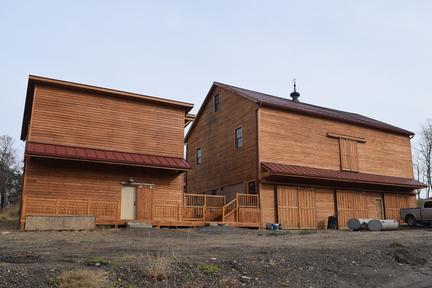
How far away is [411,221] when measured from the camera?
101 feet

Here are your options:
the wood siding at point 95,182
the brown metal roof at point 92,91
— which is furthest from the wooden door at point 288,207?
the brown metal roof at point 92,91

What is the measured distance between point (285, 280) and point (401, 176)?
2695 centimetres

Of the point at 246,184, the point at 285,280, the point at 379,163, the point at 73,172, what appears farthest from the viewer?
the point at 379,163

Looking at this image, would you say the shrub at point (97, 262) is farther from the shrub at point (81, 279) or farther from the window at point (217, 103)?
the window at point (217, 103)

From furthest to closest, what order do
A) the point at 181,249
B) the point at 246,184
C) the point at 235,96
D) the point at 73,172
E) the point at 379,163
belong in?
the point at 379,163 → the point at 235,96 → the point at 246,184 → the point at 73,172 → the point at 181,249

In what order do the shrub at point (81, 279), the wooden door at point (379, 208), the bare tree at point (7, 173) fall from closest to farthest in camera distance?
the shrub at point (81, 279)
the wooden door at point (379, 208)
the bare tree at point (7, 173)

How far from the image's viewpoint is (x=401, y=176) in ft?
111

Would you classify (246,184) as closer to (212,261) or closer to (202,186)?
(202,186)

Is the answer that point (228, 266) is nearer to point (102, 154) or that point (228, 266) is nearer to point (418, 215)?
point (102, 154)

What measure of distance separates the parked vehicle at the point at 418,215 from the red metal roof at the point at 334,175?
6.09ft

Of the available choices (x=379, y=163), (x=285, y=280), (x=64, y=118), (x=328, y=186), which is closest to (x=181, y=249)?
(x=285, y=280)

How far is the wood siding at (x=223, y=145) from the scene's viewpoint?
2717cm

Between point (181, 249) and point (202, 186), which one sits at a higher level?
point (202, 186)

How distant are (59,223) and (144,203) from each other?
214 inches
